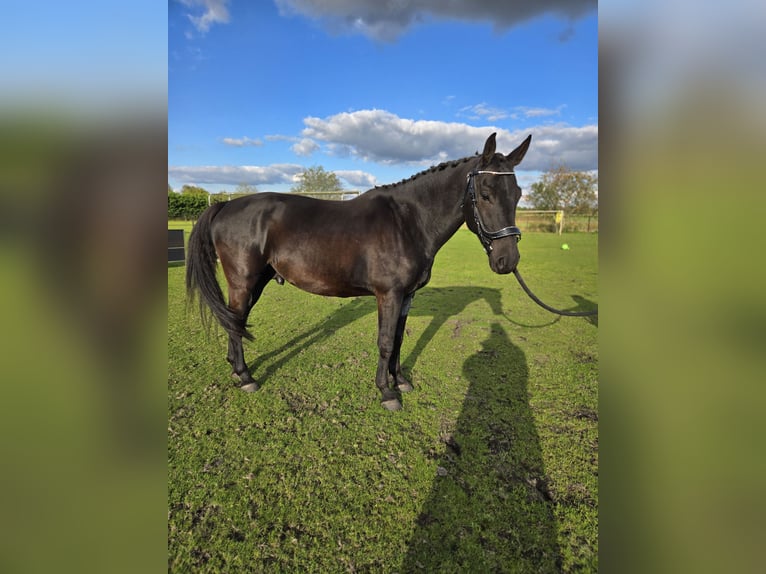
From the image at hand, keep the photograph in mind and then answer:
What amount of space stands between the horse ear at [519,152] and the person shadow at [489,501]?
2.39m

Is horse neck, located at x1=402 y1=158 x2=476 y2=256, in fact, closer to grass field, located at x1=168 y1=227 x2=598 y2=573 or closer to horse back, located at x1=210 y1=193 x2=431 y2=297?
horse back, located at x1=210 y1=193 x2=431 y2=297

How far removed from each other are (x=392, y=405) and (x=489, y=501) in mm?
1357

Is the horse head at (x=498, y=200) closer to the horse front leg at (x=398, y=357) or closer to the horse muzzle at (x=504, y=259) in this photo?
the horse muzzle at (x=504, y=259)

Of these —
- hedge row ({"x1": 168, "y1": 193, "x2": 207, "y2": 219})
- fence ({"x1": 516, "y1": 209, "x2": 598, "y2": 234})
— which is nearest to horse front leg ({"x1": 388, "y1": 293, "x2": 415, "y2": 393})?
fence ({"x1": 516, "y1": 209, "x2": 598, "y2": 234})

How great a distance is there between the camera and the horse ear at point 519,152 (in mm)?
3096

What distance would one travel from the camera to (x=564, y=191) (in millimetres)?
34000

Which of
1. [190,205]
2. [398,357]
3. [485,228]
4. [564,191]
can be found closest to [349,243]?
[485,228]

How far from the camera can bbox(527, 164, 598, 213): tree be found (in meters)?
29.1
